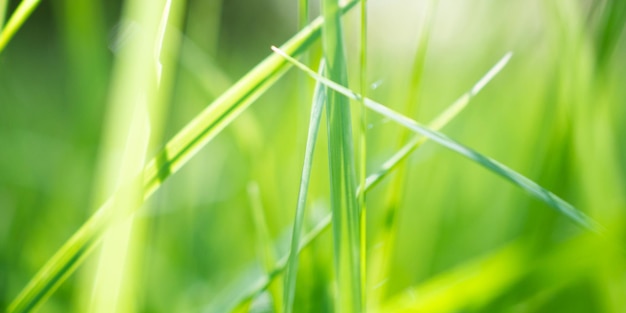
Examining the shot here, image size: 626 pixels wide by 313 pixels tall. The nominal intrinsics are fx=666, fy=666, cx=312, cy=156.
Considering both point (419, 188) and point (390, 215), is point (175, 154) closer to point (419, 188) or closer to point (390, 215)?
point (390, 215)

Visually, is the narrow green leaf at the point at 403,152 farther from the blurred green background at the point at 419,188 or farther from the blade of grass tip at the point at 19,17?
the blade of grass tip at the point at 19,17

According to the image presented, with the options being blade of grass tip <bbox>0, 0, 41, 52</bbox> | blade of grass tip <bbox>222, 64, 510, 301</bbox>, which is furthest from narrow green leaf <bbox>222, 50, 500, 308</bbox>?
blade of grass tip <bbox>0, 0, 41, 52</bbox>

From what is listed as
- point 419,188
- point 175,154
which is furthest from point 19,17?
point 419,188

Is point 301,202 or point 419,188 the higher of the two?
point 419,188

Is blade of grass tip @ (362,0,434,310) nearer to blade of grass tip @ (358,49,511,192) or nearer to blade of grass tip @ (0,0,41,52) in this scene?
blade of grass tip @ (358,49,511,192)

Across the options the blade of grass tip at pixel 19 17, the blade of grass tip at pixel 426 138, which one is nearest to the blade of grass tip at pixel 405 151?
the blade of grass tip at pixel 426 138

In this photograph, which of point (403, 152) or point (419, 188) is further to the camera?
point (419, 188)

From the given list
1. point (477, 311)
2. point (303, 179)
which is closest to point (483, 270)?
point (477, 311)
